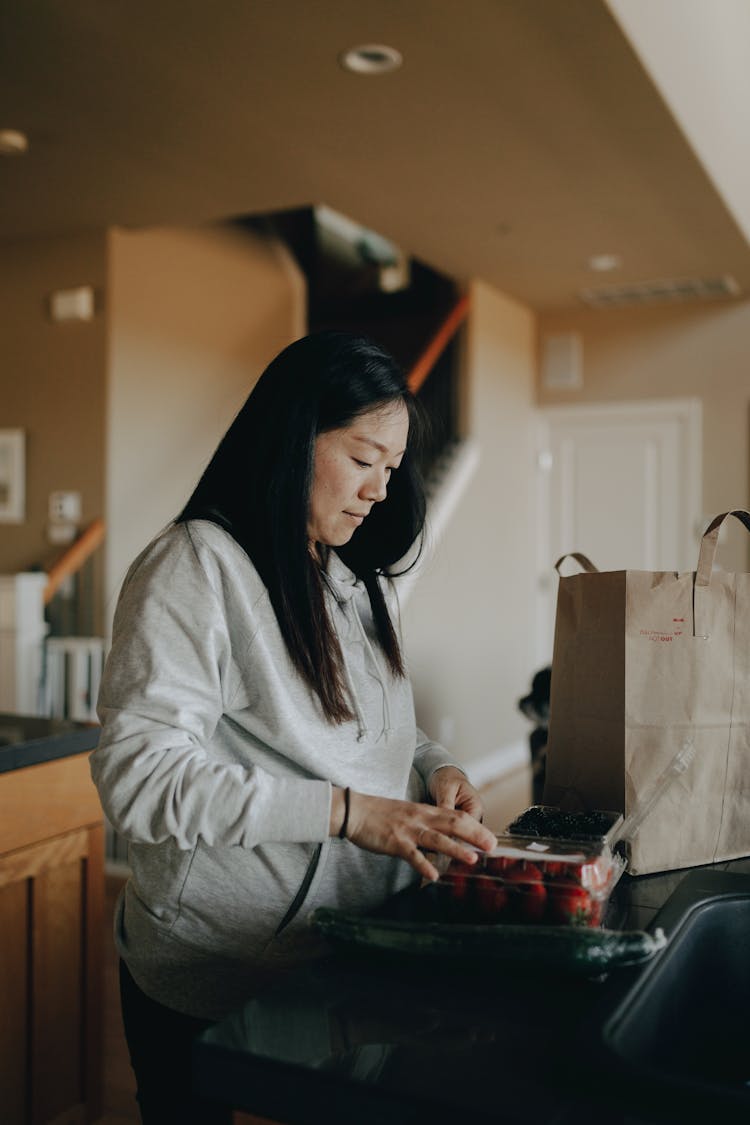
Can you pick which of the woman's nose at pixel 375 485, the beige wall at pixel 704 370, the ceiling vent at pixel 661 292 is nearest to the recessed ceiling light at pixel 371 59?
the woman's nose at pixel 375 485

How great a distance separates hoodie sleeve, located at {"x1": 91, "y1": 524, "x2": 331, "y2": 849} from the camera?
3.10ft

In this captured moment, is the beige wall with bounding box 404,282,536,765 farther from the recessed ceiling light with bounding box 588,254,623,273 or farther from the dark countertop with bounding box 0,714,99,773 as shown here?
the dark countertop with bounding box 0,714,99,773

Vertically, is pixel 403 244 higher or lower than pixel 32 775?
higher

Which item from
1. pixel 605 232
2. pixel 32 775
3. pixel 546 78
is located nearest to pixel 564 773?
pixel 32 775

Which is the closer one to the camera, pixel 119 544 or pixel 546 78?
pixel 546 78

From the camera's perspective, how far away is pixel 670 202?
4.34 m

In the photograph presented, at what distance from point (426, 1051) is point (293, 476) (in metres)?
0.58

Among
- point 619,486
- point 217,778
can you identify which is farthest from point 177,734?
point 619,486

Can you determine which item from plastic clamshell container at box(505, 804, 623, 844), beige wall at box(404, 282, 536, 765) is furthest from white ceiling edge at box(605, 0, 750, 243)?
plastic clamshell container at box(505, 804, 623, 844)

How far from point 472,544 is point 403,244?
1.65m

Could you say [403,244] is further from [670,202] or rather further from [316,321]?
[316,321]

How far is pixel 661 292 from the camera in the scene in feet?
19.3

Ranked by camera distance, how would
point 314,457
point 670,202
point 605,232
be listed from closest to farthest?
point 314,457 → point 670,202 → point 605,232

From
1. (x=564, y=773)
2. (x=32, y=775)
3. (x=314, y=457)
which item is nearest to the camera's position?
(x=314, y=457)
